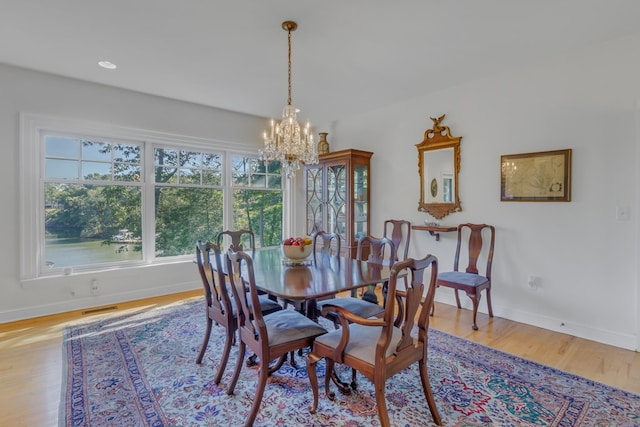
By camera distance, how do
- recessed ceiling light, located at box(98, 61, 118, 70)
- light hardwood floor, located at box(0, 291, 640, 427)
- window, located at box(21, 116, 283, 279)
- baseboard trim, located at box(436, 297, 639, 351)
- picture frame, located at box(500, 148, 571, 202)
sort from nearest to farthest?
1. light hardwood floor, located at box(0, 291, 640, 427)
2. baseboard trim, located at box(436, 297, 639, 351)
3. picture frame, located at box(500, 148, 571, 202)
4. recessed ceiling light, located at box(98, 61, 118, 70)
5. window, located at box(21, 116, 283, 279)

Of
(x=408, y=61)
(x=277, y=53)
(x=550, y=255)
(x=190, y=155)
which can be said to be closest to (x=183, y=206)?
(x=190, y=155)

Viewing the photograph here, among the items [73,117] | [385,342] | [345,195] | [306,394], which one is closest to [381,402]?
[385,342]

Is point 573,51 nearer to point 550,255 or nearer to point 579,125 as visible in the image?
point 579,125

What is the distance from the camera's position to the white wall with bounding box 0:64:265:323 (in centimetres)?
340

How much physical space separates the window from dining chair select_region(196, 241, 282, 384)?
7.64ft

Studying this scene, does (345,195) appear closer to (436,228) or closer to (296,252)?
(436,228)

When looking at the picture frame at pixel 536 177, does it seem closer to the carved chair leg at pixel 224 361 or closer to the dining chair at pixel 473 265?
the dining chair at pixel 473 265

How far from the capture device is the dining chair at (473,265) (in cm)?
325

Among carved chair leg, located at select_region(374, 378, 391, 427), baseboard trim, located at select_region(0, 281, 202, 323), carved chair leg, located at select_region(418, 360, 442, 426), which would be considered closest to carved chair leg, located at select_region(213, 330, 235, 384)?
carved chair leg, located at select_region(374, 378, 391, 427)

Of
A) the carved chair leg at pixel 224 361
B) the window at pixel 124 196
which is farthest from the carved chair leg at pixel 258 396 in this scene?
the window at pixel 124 196

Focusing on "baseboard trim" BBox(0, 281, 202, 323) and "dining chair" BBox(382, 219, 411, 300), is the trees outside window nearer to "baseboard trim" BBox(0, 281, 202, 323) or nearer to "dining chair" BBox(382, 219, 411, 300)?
"baseboard trim" BBox(0, 281, 202, 323)

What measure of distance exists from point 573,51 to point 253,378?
13.0 ft

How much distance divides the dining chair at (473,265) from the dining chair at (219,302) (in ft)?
6.24

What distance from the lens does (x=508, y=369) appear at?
2439 mm
